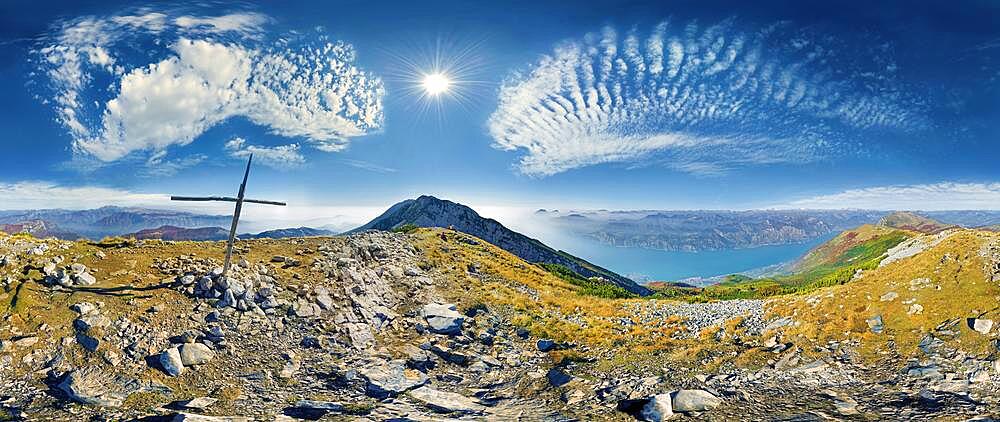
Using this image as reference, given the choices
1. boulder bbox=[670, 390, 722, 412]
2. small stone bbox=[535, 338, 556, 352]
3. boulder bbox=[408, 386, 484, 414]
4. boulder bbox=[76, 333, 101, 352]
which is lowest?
boulder bbox=[408, 386, 484, 414]

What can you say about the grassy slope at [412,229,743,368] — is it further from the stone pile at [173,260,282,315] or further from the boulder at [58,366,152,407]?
the boulder at [58,366,152,407]

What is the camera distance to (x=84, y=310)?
22.0 meters

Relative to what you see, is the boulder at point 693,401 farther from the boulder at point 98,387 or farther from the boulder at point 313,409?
the boulder at point 98,387

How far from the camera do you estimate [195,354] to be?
21.5 m

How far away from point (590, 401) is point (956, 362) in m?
16.8

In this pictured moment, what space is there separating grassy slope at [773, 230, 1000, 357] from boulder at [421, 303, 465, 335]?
21.4 metres

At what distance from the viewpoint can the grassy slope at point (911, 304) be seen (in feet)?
75.3

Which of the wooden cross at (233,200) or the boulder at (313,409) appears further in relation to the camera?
the wooden cross at (233,200)

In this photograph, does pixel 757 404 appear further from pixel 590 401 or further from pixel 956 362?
pixel 956 362

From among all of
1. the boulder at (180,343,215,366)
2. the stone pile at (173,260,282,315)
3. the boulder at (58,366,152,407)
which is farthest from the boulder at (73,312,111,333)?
the stone pile at (173,260,282,315)

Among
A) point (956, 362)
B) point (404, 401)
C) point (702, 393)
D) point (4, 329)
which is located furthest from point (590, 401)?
point (4, 329)

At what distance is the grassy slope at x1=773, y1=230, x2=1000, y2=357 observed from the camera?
903 inches

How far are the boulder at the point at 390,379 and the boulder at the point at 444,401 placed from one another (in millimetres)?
728

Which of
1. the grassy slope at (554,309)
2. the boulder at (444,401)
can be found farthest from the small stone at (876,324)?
the boulder at (444,401)
